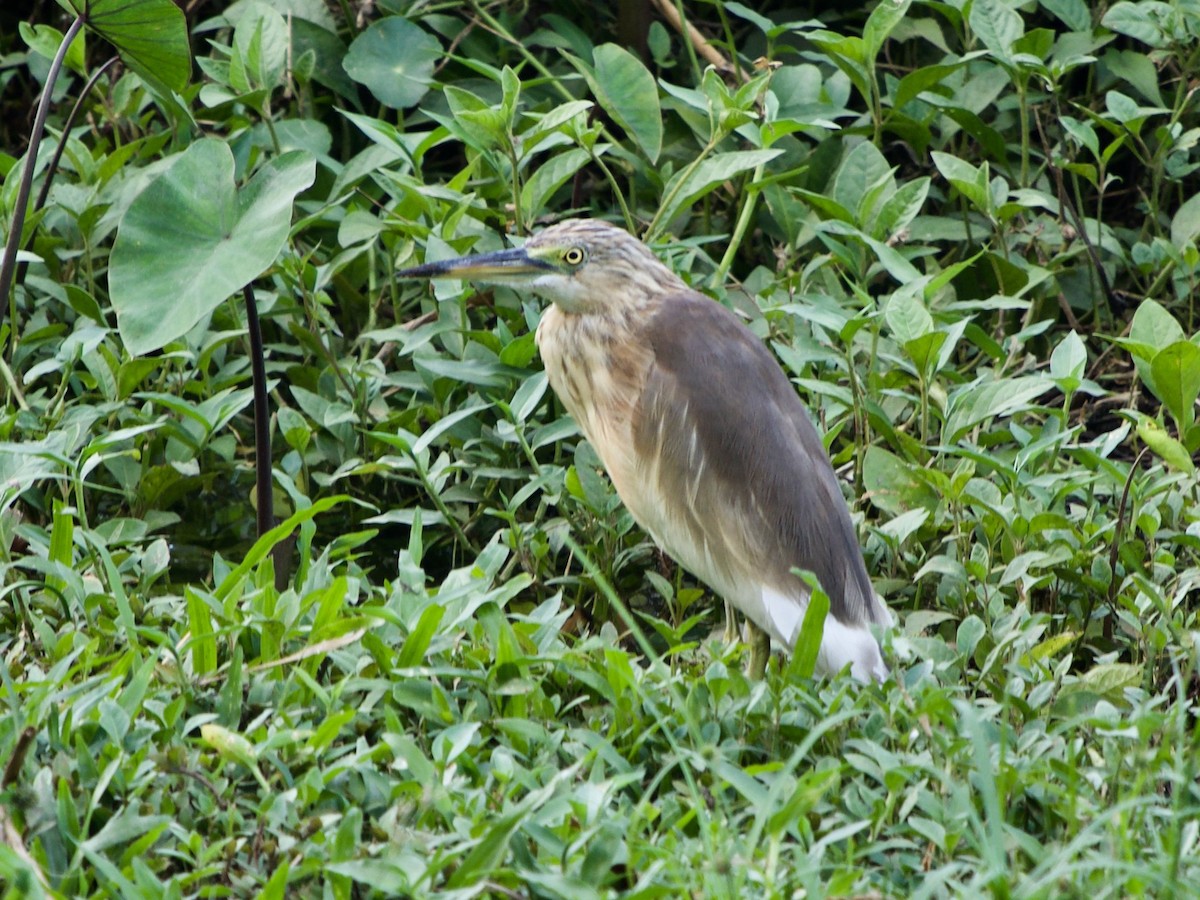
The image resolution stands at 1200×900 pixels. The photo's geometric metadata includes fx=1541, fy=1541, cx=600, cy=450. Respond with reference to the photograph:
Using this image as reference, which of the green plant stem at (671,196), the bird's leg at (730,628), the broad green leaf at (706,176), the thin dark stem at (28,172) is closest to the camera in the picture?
the thin dark stem at (28,172)

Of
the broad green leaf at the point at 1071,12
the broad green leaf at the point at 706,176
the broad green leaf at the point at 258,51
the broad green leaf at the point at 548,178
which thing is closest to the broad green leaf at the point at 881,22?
the broad green leaf at the point at 706,176

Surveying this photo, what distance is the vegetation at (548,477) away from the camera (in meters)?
2.25

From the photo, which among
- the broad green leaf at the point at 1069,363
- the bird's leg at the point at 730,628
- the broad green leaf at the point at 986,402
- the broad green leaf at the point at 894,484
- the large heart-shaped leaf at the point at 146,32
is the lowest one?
the bird's leg at the point at 730,628

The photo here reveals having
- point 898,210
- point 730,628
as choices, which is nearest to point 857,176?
point 898,210

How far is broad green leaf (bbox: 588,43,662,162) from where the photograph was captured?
3957 mm

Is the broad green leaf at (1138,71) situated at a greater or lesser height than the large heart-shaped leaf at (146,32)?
lesser

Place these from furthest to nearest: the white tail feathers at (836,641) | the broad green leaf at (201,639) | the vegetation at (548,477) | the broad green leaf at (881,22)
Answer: the broad green leaf at (881,22)
the white tail feathers at (836,641)
the broad green leaf at (201,639)
the vegetation at (548,477)

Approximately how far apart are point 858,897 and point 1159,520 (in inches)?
59.4

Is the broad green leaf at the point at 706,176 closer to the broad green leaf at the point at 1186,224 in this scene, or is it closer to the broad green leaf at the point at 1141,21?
the broad green leaf at the point at 1141,21

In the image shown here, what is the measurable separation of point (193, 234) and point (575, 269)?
0.81m

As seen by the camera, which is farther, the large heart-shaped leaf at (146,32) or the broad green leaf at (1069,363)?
Result: the broad green leaf at (1069,363)

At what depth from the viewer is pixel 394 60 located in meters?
4.49

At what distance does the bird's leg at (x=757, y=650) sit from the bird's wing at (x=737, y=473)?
0.13 metres

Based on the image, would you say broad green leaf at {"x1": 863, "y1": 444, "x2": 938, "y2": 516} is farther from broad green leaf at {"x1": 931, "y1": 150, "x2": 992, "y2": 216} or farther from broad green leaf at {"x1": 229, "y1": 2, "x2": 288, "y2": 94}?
broad green leaf at {"x1": 229, "y1": 2, "x2": 288, "y2": 94}
